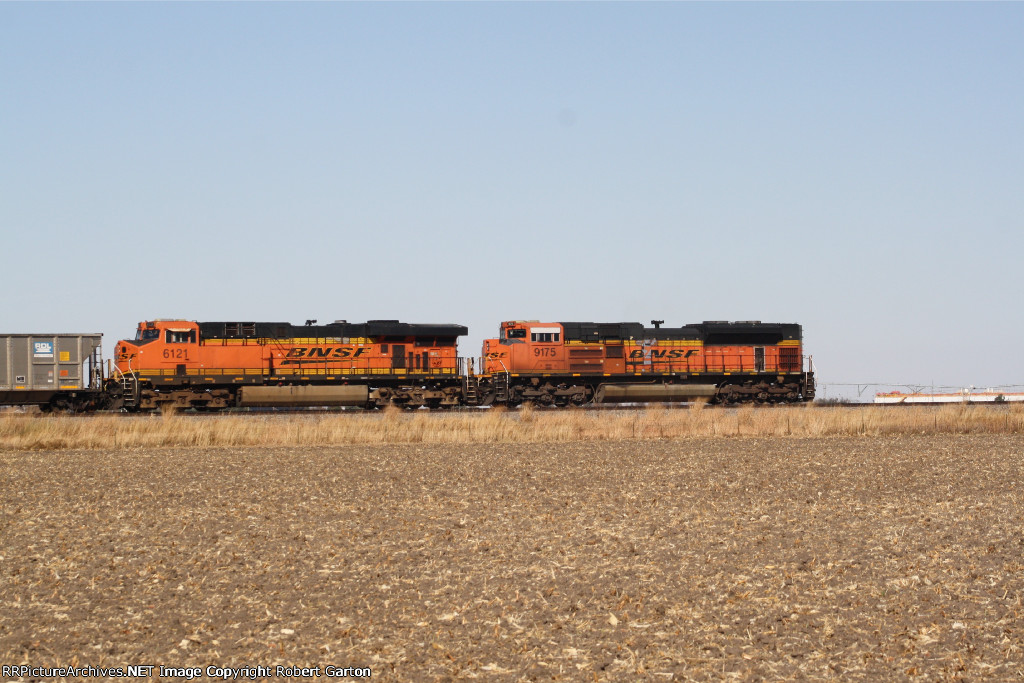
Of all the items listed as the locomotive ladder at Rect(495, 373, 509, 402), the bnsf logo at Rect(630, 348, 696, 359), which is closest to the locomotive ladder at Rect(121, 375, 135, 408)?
the locomotive ladder at Rect(495, 373, 509, 402)

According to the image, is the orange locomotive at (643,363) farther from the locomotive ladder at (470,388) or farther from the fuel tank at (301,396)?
the fuel tank at (301,396)

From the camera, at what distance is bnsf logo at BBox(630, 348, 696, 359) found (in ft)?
120

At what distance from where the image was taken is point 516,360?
35.3 meters

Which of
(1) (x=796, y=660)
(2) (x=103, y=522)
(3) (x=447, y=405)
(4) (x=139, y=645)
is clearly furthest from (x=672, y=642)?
(3) (x=447, y=405)

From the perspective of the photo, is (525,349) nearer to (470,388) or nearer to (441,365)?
(470,388)

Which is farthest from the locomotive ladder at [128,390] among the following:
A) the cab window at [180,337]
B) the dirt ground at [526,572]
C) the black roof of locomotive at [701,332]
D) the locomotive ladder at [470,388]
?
the dirt ground at [526,572]

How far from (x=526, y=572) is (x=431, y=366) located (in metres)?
26.0

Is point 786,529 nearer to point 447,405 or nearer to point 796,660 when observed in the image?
point 796,660

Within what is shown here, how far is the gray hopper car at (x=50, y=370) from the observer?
30203 mm

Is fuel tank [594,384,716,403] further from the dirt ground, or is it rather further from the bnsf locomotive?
the dirt ground

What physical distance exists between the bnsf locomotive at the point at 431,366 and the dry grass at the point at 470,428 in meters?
8.60

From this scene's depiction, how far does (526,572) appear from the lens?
869 cm

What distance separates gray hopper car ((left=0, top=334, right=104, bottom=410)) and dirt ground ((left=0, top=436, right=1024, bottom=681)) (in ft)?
56.3

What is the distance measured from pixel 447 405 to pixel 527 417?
32.8 ft
